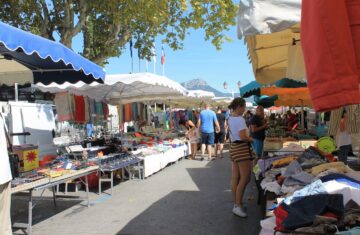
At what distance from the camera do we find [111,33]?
1488cm

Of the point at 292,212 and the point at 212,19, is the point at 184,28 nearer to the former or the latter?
the point at 212,19

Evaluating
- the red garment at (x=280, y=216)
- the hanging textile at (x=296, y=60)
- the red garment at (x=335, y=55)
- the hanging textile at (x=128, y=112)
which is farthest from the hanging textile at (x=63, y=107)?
the red garment at (x=335, y=55)

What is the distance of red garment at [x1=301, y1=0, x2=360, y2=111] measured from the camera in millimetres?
1432

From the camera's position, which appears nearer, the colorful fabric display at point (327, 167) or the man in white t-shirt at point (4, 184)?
the colorful fabric display at point (327, 167)

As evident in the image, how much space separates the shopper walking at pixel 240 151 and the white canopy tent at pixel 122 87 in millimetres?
3464

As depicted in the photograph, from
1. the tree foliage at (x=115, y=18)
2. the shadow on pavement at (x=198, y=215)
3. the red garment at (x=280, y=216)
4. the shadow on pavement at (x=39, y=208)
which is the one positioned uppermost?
the tree foliage at (x=115, y=18)

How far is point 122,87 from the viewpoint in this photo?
10.7 meters

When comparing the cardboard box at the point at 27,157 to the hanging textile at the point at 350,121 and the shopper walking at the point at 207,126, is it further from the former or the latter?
the shopper walking at the point at 207,126

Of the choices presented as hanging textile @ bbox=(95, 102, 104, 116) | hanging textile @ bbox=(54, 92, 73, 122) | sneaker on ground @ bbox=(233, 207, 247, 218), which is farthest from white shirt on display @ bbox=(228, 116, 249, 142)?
hanging textile @ bbox=(95, 102, 104, 116)

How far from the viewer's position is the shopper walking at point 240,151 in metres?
6.07

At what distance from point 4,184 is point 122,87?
21.3ft

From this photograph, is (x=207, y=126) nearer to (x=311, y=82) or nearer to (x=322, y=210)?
(x=322, y=210)

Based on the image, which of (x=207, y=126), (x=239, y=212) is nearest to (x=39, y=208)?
(x=239, y=212)

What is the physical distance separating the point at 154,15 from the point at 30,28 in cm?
504
